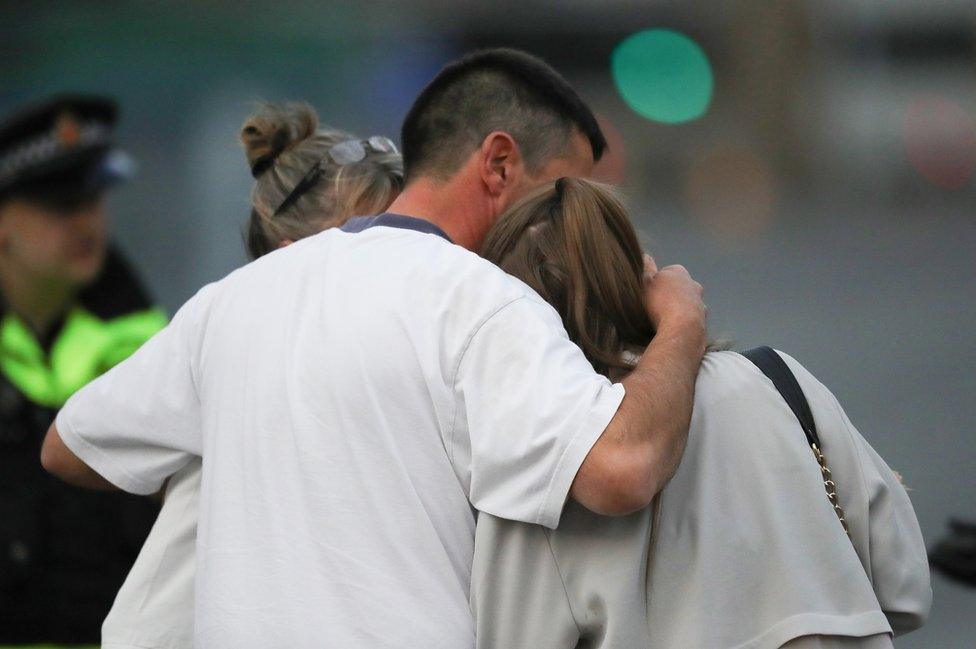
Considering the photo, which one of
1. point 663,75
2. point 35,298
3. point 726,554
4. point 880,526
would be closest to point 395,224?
point 726,554

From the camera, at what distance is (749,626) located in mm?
1871

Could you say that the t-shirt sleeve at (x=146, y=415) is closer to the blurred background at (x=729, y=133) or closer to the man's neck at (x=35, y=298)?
the blurred background at (x=729, y=133)

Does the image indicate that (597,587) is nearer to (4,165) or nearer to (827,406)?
(827,406)

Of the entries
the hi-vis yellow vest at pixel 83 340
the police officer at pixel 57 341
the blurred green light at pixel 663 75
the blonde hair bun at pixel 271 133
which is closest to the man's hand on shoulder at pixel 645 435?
the blonde hair bun at pixel 271 133

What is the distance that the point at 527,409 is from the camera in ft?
6.07

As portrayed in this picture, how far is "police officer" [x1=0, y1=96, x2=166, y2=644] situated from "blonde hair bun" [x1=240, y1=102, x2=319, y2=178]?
189 centimetres

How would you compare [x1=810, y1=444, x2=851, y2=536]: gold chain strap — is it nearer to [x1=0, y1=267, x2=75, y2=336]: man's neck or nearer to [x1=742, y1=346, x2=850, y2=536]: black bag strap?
[x1=742, y1=346, x2=850, y2=536]: black bag strap

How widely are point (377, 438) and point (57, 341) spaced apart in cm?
318

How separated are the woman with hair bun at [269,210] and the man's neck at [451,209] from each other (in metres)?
0.29

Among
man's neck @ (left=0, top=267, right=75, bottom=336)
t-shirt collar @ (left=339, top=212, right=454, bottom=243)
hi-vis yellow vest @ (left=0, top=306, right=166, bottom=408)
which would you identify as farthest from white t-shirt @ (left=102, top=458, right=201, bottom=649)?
man's neck @ (left=0, top=267, right=75, bottom=336)

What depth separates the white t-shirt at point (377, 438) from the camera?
1.87m

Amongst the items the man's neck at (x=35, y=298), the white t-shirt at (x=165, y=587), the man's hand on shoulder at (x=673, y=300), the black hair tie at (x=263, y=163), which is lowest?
the man's neck at (x=35, y=298)

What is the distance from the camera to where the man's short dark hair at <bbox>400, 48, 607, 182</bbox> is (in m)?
2.54

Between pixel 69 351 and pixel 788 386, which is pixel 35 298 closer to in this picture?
pixel 69 351
